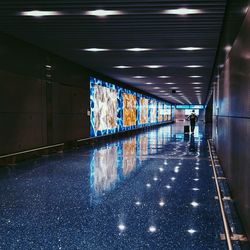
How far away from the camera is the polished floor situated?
3439 millimetres

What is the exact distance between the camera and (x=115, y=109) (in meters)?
19.7

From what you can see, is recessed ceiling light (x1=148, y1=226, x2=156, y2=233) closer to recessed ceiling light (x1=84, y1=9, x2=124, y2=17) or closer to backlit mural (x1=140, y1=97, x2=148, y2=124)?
recessed ceiling light (x1=84, y1=9, x2=124, y2=17)

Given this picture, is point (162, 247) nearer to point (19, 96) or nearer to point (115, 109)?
point (19, 96)

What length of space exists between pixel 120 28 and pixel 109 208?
4.65m

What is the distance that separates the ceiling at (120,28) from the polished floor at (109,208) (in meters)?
3.22

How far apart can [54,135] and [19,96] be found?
246cm

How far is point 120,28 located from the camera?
783cm

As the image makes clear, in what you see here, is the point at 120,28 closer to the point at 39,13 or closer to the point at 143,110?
the point at 39,13

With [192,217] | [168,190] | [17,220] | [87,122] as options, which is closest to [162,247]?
[192,217]

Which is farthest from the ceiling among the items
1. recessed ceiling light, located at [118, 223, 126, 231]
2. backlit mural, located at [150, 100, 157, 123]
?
backlit mural, located at [150, 100, 157, 123]

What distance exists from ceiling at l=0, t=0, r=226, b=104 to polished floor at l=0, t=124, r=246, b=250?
3221 mm

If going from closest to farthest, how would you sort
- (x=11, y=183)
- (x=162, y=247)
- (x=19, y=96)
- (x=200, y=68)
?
1. (x=162, y=247)
2. (x=11, y=183)
3. (x=19, y=96)
4. (x=200, y=68)

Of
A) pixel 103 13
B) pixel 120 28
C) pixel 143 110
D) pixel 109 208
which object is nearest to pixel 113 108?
pixel 143 110

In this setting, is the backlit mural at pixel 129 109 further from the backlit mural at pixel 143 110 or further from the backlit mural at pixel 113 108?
the backlit mural at pixel 143 110
